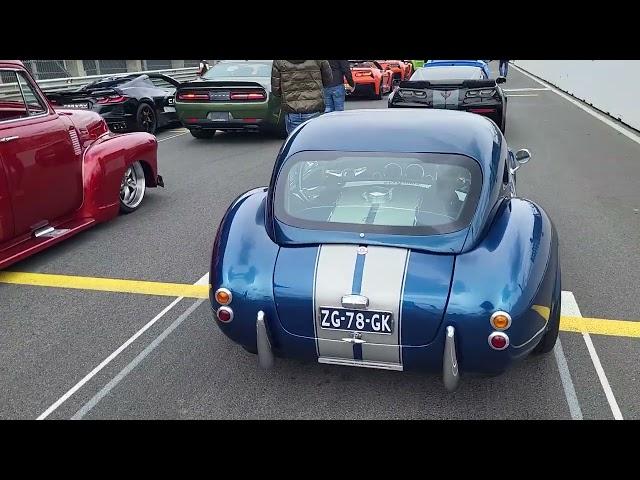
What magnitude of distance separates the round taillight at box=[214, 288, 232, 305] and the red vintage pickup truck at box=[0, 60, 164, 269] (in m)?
2.62

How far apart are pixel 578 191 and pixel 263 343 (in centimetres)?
550

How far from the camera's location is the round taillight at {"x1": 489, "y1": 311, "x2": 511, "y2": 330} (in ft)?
8.48

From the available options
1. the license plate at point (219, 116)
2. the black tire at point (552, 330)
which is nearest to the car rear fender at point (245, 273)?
the black tire at point (552, 330)

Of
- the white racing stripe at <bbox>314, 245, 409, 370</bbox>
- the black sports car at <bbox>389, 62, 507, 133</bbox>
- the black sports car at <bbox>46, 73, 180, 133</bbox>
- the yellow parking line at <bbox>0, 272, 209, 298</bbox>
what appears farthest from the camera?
the black sports car at <bbox>46, 73, 180, 133</bbox>

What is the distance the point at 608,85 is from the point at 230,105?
9.58 m

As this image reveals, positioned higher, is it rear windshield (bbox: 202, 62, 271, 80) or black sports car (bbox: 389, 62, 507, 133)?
rear windshield (bbox: 202, 62, 271, 80)

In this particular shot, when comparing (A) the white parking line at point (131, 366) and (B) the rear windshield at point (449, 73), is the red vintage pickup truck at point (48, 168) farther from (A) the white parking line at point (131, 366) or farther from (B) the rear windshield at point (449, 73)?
(B) the rear windshield at point (449, 73)

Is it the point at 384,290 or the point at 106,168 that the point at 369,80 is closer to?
the point at 106,168

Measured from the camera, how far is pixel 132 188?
21.6 ft

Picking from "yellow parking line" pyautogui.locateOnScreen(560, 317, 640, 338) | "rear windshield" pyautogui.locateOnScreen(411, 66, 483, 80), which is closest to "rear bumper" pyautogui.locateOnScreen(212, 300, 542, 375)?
"yellow parking line" pyautogui.locateOnScreen(560, 317, 640, 338)

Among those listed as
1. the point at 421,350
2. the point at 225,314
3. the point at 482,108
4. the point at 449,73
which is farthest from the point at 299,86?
the point at 421,350

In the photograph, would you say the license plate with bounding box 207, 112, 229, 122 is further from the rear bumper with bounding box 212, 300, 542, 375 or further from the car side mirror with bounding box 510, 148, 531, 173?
the rear bumper with bounding box 212, 300, 542, 375
